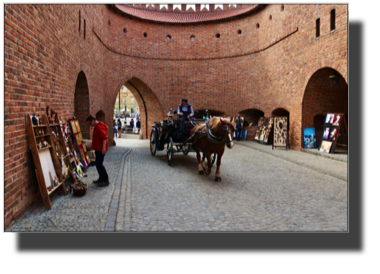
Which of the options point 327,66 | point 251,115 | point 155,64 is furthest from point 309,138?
point 155,64

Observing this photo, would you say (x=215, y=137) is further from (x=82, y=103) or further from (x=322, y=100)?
(x=322, y=100)

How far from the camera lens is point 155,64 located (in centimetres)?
1686

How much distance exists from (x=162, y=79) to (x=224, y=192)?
42.1ft

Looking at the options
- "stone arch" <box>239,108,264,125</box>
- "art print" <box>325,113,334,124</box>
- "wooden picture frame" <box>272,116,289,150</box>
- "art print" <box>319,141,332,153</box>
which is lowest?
"art print" <box>319,141,332,153</box>

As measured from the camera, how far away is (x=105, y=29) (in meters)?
13.4

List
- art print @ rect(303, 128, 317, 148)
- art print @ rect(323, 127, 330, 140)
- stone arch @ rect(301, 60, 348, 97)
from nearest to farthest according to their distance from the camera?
stone arch @ rect(301, 60, 348, 97) → art print @ rect(323, 127, 330, 140) → art print @ rect(303, 128, 317, 148)

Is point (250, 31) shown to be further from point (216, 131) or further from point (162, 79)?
point (216, 131)

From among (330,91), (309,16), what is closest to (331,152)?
(330,91)

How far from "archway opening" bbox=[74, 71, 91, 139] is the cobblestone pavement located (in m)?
2.86

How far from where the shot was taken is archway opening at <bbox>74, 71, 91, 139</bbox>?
9.57 metres

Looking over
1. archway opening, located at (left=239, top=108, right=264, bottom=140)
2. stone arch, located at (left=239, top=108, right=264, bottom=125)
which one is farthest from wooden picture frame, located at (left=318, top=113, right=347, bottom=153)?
stone arch, located at (left=239, top=108, right=264, bottom=125)

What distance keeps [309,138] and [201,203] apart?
8.93 metres

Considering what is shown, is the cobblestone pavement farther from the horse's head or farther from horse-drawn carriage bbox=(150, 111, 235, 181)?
the horse's head

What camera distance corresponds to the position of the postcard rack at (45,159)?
4.10 metres
